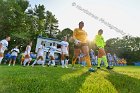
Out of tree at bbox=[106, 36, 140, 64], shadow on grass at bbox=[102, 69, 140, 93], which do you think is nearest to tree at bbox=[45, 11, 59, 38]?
tree at bbox=[106, 36, 140, 64]

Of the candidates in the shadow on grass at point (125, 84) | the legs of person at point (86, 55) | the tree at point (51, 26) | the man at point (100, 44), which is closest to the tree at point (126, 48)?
the tree at point (51, 26)

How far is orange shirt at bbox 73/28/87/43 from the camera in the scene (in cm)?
1346

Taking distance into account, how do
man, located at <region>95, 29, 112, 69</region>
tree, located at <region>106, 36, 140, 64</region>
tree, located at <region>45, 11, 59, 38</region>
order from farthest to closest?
tree, located at <region>106, 36, 140, 64</region> → tree, located at <region>45, 11, 59, 38</region> → man, located at <region>95, 29, 112, 69</region>

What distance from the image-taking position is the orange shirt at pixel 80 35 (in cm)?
1346

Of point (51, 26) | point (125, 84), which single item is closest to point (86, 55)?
point (125, 84)

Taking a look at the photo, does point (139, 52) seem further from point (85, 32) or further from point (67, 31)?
point (85, 32)

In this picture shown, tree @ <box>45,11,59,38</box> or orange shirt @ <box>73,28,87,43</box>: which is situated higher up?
tree @ <box>45,11,59,38</box>

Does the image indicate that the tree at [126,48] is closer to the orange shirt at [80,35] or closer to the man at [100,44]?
the man at [100,44]

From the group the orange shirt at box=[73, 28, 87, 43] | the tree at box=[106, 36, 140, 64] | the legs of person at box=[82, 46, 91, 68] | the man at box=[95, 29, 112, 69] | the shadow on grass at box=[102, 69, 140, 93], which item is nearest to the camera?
the shadow on grass at box=[102, 69, 140, 93]

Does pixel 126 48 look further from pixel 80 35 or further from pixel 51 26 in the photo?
pixel 80 35

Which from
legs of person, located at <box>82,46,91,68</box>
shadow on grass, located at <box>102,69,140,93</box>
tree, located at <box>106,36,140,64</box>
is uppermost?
tree, located at <box>106,36,140,64</box>

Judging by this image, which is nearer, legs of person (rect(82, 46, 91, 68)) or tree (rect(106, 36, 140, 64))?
legs of person (rect(82, 46, 91, 68))

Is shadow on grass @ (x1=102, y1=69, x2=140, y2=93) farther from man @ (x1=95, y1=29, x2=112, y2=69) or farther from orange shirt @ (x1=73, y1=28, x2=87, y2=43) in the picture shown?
man @ (x1=95, y1=29, x2=112, y2=69)

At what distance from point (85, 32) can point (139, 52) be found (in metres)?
67.3
